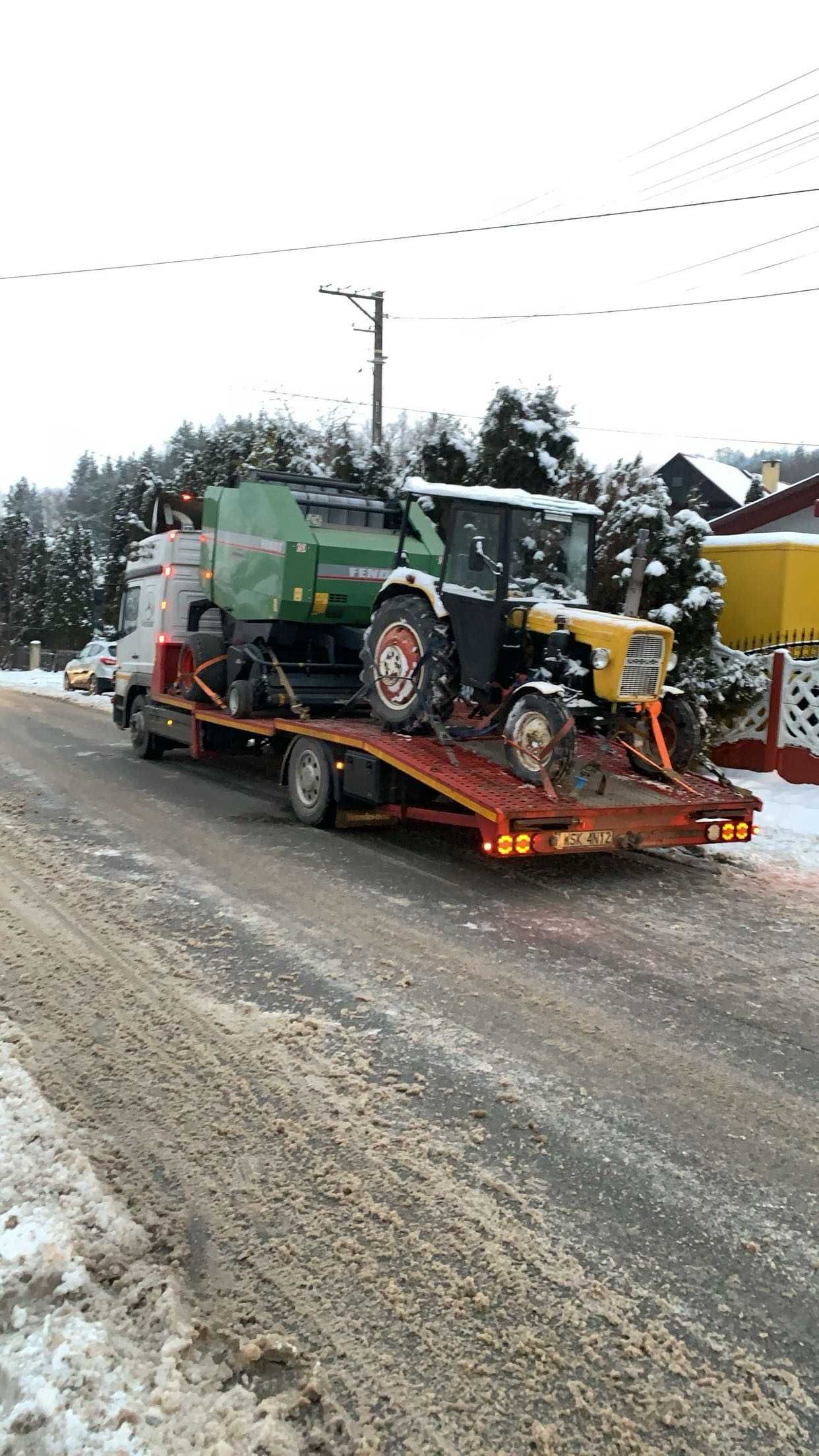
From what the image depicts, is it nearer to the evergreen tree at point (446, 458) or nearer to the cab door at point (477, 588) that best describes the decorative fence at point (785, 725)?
the cab door at point (477, 588)

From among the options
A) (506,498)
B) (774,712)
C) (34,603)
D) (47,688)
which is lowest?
(47,688)

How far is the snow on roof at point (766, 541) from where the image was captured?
14.2 metres

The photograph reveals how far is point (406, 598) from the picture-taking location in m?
9.47

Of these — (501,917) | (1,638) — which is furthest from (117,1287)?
(1,638)

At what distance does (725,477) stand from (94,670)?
26970mm

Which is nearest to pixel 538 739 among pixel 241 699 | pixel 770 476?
pixel 241 699

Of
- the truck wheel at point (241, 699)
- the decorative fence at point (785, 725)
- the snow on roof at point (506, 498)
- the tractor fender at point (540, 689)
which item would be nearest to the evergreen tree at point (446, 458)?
the decorative fence at point (785, 725)

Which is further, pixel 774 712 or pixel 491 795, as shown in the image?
pixel 774 712

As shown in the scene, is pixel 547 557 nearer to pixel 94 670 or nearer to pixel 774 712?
pixel 774 712

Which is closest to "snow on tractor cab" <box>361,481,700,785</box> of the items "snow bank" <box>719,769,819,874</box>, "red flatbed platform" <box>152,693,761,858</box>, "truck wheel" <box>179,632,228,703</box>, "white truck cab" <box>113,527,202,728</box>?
"red flatbed platform" <box>152,693,761,858</box>

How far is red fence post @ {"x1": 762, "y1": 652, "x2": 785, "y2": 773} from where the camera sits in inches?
488

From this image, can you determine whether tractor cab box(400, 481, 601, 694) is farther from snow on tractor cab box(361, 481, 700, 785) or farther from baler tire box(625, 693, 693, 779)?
baler tire box(625, 693, 693, 779)

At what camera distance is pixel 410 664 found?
30.2 feet

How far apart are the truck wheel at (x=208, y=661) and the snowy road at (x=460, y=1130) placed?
4788 millimetres
